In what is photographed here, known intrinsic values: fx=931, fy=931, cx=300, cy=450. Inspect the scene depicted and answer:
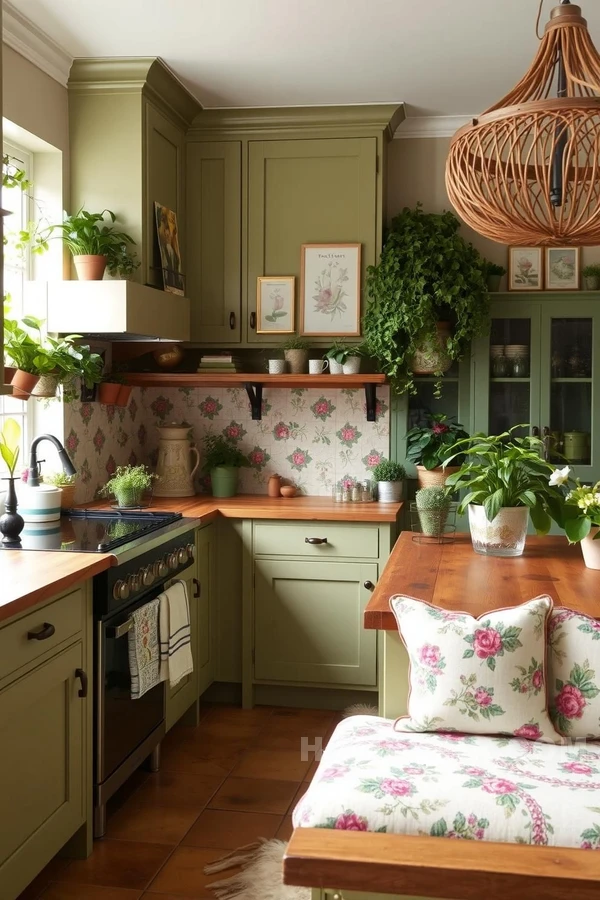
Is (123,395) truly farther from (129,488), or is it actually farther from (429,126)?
(429,126)

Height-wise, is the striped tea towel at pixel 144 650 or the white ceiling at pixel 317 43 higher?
the white ceiling at pixel 317 43

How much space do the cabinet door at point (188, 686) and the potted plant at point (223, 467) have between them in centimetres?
→ 76

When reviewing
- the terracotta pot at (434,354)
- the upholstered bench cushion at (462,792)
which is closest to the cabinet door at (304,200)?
the terracotta pot at (434,354)

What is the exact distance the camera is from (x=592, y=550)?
9.40ft

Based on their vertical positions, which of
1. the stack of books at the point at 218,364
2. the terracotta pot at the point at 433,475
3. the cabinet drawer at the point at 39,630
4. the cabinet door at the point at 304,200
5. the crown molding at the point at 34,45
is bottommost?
the cabinet drawer at the point at 39,630

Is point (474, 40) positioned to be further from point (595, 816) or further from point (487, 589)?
point (595, 816)

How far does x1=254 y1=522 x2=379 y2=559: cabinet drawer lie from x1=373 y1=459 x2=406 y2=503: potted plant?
443 millimetres

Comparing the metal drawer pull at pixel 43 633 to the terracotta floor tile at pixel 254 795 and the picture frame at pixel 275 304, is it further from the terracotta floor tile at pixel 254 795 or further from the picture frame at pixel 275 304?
the picture frame at pixel 275 304

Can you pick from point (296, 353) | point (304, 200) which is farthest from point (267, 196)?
point (296, 353)

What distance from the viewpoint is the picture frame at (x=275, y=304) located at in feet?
14.5

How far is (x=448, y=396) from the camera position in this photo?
15.1 feet

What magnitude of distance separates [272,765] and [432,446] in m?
1.68

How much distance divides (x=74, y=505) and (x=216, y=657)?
0.96 metres

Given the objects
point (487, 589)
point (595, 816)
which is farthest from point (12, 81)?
point (595, 816)
